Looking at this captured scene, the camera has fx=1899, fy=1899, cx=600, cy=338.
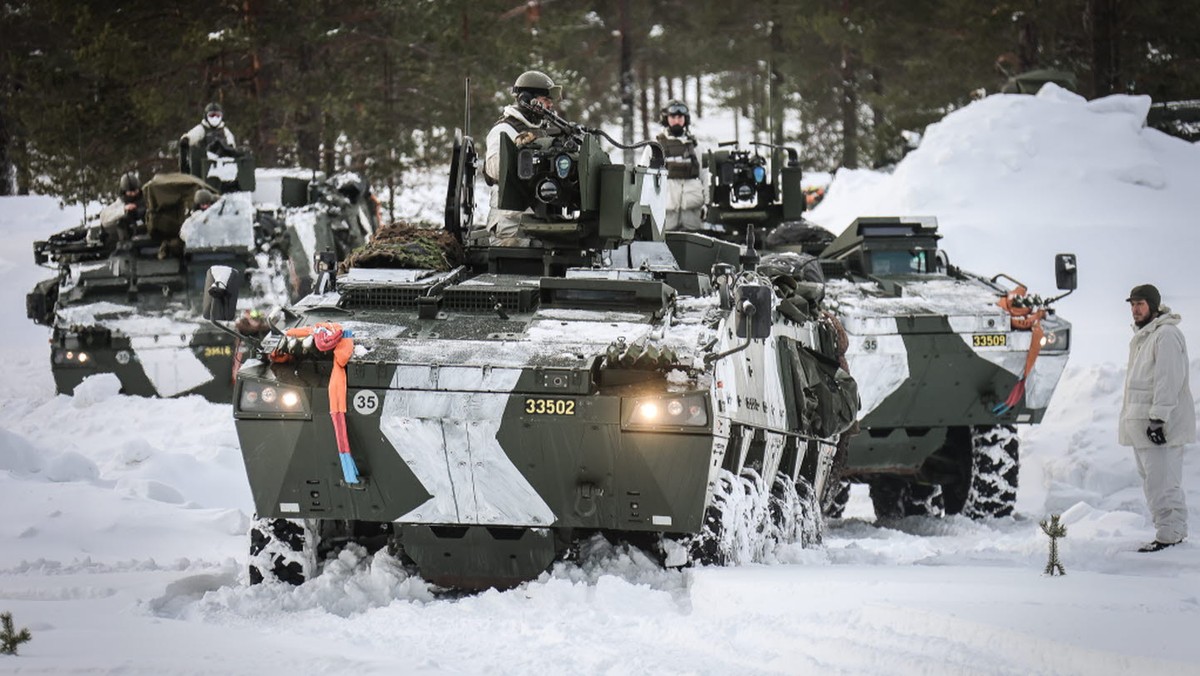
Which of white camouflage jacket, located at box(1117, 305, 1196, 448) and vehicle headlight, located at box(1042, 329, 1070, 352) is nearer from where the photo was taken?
white camouflage jacket, located at box(1117, 305, 1196, 448)

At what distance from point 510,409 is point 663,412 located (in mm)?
733

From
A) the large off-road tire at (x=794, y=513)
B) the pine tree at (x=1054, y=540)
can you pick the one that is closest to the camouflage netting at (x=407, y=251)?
the large off-road tire at (x=794, y=513)

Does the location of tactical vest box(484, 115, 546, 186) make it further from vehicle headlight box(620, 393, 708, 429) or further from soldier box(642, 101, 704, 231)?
soldier box(642, 101, 704, 231)

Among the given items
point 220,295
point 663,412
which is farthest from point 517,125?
point 663,412

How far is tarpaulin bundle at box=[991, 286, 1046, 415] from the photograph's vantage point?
15.2 metres

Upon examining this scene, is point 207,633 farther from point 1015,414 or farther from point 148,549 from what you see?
point 1015,414

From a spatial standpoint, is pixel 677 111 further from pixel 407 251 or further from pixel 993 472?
pixel 407 251

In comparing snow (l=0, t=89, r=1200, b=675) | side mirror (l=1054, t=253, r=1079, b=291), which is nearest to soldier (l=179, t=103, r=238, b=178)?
snow (l=0, t=89, r=1200, b=675)

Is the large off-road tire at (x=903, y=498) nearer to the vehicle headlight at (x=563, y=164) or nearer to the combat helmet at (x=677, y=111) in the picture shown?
the combat helmet at (x=677, y=111)

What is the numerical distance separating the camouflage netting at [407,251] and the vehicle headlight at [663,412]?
2078 millimetres

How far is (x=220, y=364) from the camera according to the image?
1977 cm

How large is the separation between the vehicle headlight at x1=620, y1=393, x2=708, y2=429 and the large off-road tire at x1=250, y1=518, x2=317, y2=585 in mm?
1970

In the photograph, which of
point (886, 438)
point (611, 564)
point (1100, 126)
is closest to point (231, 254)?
point (886, 438)

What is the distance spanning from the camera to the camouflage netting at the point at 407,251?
10.6 metres
